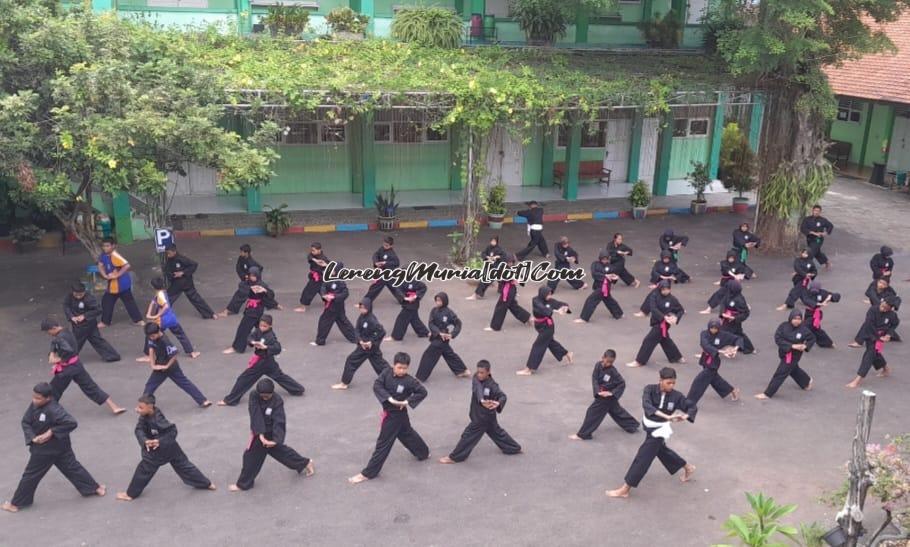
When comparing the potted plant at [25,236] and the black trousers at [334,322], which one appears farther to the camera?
the potted plant at [25,236]

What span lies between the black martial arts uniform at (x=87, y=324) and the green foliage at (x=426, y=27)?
8.91 metres

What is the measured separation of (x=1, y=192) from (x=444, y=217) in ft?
29.2

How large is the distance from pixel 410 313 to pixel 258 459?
4367 mm

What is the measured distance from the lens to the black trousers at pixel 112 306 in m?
12.4

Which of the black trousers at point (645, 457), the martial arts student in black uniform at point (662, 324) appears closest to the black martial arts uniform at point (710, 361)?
the martial arts student in black uniform at point (662, 324)

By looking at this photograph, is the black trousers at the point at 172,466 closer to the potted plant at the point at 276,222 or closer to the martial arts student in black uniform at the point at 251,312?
the martial arts student in black uniform at the point at 251,312

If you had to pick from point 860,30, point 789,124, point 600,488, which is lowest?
point 600,488

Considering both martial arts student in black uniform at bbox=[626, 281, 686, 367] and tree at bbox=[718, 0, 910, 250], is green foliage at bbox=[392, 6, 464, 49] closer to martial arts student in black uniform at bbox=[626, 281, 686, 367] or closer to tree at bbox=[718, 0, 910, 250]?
tree at bbox=[718, 0, 910, 250]

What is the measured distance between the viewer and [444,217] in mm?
19297

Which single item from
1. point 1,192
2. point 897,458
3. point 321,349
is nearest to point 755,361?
point 897,458

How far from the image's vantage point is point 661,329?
37.1 ft

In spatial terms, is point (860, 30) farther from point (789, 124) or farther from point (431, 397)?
point (431, 397)

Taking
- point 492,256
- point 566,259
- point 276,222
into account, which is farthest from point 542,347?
point 276,222

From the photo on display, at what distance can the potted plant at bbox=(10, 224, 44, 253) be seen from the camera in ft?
52.4
